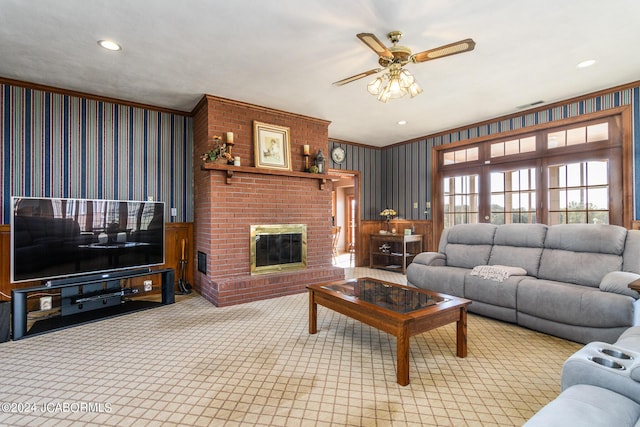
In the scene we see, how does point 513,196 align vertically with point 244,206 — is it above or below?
above

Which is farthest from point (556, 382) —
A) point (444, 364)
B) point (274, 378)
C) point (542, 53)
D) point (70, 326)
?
point (70, 326)

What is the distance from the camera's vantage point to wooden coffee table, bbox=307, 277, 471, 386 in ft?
6.72

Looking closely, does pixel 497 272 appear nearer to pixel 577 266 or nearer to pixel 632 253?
pixel 577 266

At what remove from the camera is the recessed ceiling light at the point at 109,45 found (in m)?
2.71

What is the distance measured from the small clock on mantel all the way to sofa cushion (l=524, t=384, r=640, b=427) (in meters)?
5.34

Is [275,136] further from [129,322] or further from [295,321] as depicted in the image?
[129,322]

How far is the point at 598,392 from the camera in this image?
3.81 ft

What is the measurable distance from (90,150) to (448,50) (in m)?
4.23

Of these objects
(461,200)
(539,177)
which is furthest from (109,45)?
(539,177)

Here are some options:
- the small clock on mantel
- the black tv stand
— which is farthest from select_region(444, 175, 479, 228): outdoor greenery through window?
the black tv stand

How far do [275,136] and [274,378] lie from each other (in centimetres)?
333

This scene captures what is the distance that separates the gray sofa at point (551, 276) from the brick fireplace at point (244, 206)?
5.57ft

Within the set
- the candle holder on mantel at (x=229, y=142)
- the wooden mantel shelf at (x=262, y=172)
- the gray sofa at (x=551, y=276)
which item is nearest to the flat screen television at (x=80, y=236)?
the wooden mantel shelf at (x=262, y=172)

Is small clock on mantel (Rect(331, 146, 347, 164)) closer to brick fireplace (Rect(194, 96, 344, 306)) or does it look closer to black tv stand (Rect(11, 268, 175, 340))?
brick fireplace (Rect(194, 96, 344, 306))
